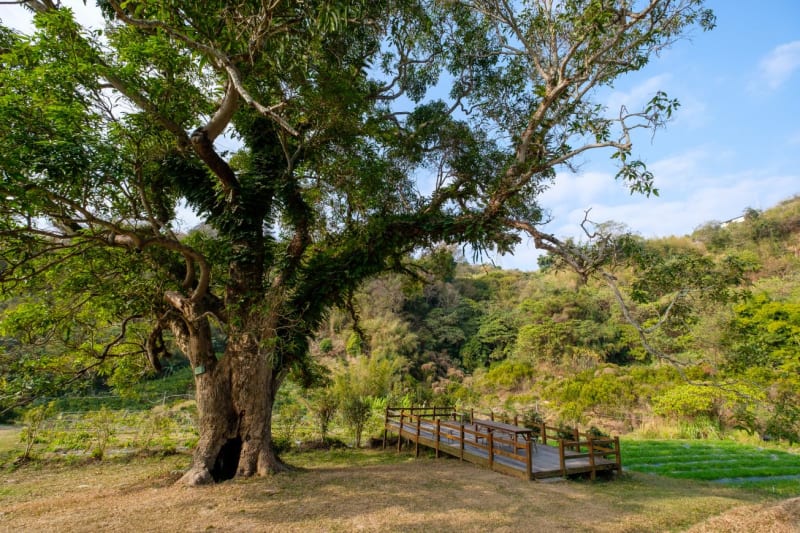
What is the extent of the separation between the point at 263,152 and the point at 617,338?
19.9m

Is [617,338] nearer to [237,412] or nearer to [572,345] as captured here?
[572,345]

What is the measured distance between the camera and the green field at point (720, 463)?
739cm

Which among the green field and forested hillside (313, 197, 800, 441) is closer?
forested hillside (313, 197, 800, 441)

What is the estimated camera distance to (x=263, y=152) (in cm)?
739

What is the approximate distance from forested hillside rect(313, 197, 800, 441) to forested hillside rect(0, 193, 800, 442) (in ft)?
0.17

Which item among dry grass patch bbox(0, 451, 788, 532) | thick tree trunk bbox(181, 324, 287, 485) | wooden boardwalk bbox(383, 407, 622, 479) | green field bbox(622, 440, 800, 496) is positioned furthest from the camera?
green field bbox(622, 440, 800, 496)

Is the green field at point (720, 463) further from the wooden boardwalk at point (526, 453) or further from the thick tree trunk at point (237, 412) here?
the thick tree trunk at point (237, 412)

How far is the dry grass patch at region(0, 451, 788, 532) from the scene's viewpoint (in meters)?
4.37

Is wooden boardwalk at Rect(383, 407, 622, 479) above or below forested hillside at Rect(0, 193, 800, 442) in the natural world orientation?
below

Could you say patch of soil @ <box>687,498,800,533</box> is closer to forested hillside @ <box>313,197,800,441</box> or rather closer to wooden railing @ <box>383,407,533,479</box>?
forested hillside @ <box>313,197,800,441</box>

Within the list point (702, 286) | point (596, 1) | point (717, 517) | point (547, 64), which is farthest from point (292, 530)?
point (547, 64)

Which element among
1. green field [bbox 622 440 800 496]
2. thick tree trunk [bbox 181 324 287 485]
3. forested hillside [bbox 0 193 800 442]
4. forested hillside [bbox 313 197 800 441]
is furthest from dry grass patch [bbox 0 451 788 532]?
forested hillside [bbox 313 197 800 441]

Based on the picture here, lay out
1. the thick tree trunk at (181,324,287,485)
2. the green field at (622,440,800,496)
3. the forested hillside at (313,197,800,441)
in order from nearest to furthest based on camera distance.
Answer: the forested hillside at (313,197,800,441)
the thick tree trunk at (181,324,287,485)
the green field at (622,440,800,496)

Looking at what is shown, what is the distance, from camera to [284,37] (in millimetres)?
3898
